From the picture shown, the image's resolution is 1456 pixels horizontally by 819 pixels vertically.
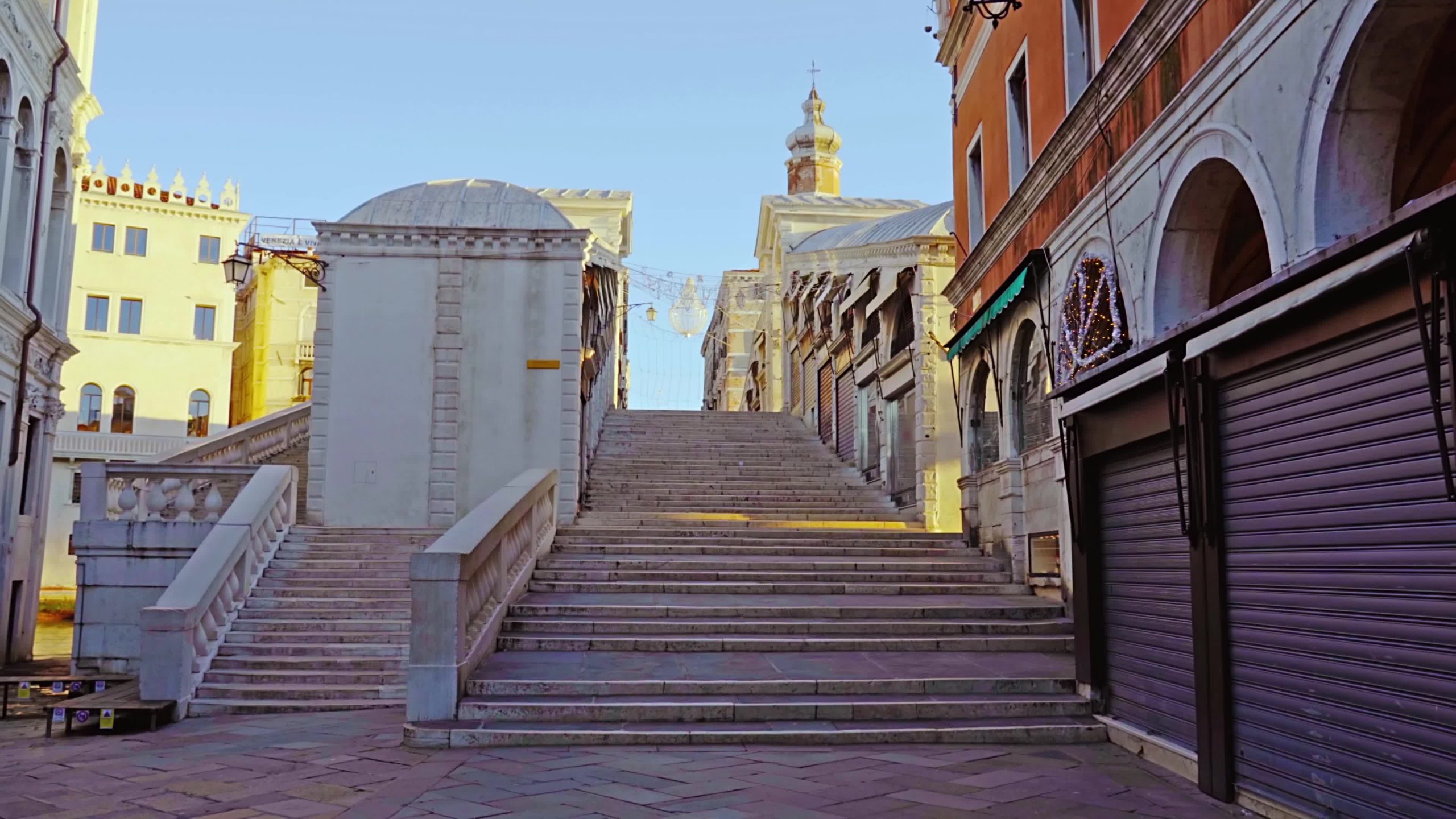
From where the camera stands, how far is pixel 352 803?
6.03 metres

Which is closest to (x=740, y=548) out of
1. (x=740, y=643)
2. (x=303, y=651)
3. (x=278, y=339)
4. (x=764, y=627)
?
(x=764, y=627)

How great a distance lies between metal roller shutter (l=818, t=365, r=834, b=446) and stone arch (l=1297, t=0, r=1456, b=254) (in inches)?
771

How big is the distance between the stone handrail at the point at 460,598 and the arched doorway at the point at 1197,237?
18.5 ft

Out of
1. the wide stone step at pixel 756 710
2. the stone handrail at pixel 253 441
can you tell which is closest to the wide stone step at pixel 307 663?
the wide stone step at pixel 756 710

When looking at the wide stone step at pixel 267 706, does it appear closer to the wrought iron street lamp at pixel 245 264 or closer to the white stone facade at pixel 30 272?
the wrought iron street lamp at pixel 245 264

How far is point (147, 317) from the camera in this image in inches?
1702

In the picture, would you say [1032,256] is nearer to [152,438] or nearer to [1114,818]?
[1114,818]

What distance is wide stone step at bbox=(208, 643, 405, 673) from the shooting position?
10.9 meters

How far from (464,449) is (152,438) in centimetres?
2846

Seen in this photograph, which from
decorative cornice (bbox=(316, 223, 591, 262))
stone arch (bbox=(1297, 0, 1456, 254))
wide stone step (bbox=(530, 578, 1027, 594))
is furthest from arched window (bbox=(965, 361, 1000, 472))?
stone arch (bbox=(1297, 0, 1456, 254))

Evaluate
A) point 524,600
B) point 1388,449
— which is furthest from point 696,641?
point 1388,449

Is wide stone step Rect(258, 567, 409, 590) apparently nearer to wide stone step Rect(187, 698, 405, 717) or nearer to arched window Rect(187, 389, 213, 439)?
wide stone step Rect(187, 698, 405, 717)

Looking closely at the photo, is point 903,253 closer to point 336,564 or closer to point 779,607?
point 779,607

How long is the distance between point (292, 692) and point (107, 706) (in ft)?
5.15
